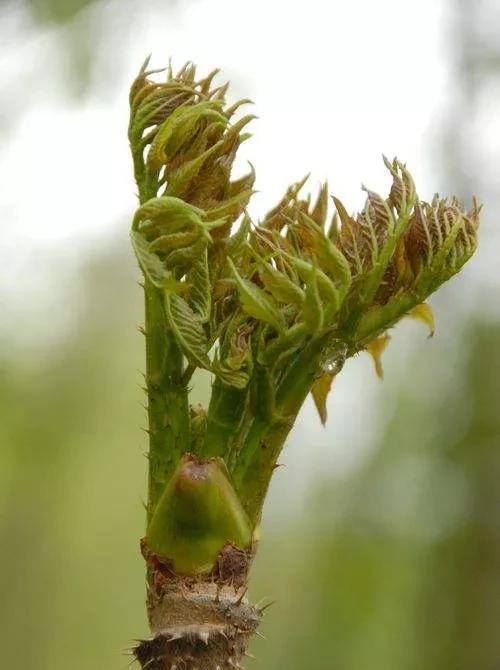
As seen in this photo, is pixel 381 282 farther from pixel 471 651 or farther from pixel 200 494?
pixel 471 651

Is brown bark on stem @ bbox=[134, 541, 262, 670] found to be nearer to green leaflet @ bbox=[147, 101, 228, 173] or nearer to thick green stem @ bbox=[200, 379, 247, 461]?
thick green stem @ bbox=[200, 379, 247, 461]

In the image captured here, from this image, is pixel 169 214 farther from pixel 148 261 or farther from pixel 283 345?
pixel 283 345

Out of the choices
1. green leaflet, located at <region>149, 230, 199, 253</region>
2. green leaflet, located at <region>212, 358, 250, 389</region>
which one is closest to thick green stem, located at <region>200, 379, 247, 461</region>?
green leaflet, located at <region>212, 358, 250, 389</region>

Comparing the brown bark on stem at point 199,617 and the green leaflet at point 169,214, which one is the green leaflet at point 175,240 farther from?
the brown bark on stem at point 199,617

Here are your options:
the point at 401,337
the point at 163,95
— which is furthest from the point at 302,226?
the point at 401,337

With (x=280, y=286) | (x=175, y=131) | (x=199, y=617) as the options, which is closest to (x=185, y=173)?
(x=175, y=131)

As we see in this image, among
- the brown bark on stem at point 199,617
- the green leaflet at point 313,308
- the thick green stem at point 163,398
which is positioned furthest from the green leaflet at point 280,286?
the brown bark on stem at point 199,617
